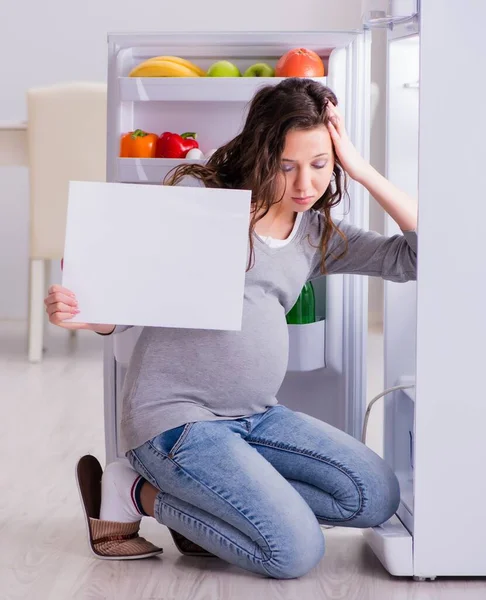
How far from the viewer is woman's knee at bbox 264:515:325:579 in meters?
1.44

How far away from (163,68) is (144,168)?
196mm

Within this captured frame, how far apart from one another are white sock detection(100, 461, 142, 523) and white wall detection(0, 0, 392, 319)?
340 centimetres

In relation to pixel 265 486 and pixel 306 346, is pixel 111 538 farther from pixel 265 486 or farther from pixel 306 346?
pixel 306 346

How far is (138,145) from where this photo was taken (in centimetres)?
196

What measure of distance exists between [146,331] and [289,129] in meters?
0.39

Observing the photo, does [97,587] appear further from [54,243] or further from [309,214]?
[54,243]

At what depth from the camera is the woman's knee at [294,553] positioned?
144 cm

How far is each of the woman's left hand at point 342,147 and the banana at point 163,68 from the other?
0.48m

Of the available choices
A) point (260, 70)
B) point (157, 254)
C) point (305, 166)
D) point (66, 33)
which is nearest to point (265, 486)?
point (157, 254)

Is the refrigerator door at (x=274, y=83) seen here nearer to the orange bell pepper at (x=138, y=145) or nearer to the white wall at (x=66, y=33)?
the orange bell pepper at (x=138, y=145)

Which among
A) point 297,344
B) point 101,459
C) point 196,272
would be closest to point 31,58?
point 101,459

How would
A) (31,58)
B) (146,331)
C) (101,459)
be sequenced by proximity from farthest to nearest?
(31,58)
(101,459)
(146,331)

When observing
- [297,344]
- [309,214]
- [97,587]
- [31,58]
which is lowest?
[97,587]

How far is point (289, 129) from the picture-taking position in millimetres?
1517
